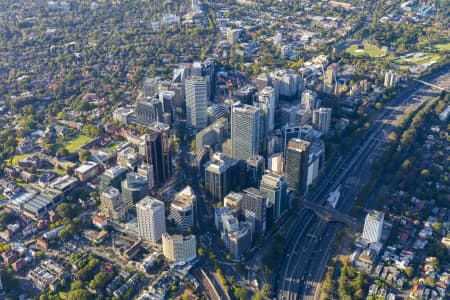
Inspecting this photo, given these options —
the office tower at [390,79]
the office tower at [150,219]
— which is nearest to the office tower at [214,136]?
the office tower at [150,219]

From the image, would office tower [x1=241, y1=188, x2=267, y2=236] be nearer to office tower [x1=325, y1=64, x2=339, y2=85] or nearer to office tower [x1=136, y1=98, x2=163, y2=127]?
office tower [x1=136, y1=98, x2=163, y2=127]

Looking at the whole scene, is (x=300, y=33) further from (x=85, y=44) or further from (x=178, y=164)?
(x=178, y=164)

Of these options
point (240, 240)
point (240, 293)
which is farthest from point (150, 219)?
point (240, 293)

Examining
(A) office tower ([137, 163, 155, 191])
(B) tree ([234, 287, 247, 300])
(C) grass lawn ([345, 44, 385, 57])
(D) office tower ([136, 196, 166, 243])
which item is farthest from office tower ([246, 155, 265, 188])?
(C) grass lawn ([345, 44, 385, 57])

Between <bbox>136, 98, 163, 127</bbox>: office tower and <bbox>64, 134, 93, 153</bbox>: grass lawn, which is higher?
<bbox>136, 98, 163, 127</bbox>: office tower

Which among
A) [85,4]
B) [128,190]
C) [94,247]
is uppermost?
[85,4]

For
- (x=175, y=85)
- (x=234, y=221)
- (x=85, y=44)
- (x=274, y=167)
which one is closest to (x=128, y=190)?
(x=234, y=221)

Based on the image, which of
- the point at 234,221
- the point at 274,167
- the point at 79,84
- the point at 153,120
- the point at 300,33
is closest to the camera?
the point at 234,221
